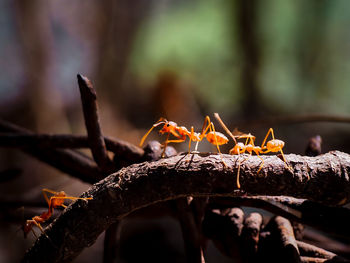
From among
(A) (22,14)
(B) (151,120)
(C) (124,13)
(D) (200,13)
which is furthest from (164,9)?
(A) (22,14)

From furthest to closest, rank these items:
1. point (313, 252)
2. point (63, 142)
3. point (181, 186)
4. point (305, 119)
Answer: point (305, 119)
point (63, 142)
point (313, 252)
point (181, 186)

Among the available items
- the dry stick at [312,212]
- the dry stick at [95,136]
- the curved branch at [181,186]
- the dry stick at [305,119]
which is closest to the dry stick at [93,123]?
the dry stick at [95,136]

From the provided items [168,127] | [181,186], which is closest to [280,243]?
[181,186]

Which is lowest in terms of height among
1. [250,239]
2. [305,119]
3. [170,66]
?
[250,239]

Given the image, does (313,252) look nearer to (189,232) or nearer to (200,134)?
(189,232)

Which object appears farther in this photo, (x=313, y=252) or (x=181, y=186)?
(x=313, y=252)

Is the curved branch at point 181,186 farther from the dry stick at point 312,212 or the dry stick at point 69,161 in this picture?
the dry stick at point 69,161

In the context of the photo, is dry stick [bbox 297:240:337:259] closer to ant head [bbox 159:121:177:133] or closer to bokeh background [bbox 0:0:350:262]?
ant head [bbox 159:121:177:133]

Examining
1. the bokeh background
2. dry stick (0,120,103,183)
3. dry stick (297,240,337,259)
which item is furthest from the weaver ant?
the bokeh background
